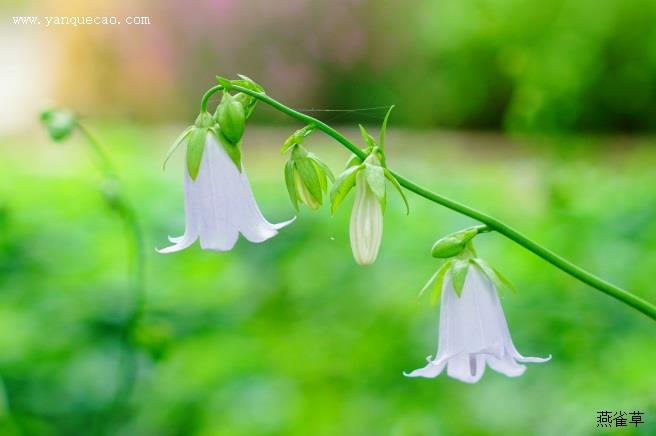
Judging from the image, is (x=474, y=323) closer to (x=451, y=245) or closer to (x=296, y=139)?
(x=451, y=245)

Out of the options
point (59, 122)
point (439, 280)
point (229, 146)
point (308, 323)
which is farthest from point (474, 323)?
point (308, 323)

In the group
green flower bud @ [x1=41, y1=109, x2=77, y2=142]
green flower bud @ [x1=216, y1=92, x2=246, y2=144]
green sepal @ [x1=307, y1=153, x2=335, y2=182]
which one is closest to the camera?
green flower bud @ [x1=216, y1=92, x2=246, y2=144]

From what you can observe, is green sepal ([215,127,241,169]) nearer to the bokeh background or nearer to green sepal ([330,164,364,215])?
green sepal ([330,164,364,215])

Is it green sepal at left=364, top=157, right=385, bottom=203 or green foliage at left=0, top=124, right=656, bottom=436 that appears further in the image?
green foliage at left=0, top=124, right=656, bottom=436

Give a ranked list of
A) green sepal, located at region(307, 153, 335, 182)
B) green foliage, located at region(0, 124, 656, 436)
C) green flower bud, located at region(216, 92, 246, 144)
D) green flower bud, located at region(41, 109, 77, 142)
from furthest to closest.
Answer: green foliage, located at region(0, 124, 656, 436), green flower bud, located at region(41, 109, 77, 142), green sepal, located at region(307, 153, 335, 182), green flower bud, located at region(216, 92, 246, 144)

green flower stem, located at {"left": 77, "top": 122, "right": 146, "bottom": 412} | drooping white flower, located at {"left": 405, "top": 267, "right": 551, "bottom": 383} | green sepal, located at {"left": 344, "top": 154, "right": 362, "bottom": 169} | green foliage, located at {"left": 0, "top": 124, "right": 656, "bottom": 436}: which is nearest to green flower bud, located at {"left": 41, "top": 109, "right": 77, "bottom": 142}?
green flower stem, located at {"left": 77, "top": 122, "right": 146, "bottom": 412}

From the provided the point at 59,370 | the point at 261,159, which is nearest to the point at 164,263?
the point at 59,370

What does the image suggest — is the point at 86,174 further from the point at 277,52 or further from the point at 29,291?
the point at 277,52

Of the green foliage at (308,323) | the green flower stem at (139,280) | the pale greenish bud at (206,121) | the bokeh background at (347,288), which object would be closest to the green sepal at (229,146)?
the pale greenish bud at (206,121)
